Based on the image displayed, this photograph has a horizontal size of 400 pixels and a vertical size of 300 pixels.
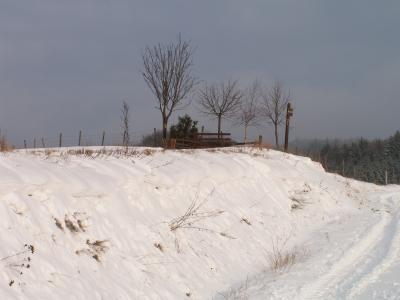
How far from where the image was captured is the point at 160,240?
682 cm

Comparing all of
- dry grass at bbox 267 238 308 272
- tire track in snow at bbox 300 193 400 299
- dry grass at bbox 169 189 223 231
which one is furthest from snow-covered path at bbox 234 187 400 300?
dry grass at bbox 169 189 223 231

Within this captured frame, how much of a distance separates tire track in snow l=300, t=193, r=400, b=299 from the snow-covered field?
0.02 m

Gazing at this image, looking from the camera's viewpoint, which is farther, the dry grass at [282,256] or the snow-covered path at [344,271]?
the dry grass at [282,256]

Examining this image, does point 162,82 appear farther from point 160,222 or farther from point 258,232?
point 160,222

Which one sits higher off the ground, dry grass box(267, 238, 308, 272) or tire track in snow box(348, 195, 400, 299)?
tire track in snow box(348, 195, 400, 299)

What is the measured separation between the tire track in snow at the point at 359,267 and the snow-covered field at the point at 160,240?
0.05ft

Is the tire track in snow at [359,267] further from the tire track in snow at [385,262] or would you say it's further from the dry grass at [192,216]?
the dry grass at [192,216]

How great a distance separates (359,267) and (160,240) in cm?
318

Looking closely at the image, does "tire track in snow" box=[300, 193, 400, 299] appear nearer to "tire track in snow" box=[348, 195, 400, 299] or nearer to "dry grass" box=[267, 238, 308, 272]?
"tire track in snow" box=[348, 195, 400, 299]

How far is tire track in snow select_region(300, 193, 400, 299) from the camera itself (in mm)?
6171

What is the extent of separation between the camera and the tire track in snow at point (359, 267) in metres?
6.17

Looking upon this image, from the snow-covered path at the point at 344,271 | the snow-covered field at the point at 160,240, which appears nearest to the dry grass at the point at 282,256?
the snow-covered field at the point at 160,240

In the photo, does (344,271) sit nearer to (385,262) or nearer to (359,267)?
(359,267)

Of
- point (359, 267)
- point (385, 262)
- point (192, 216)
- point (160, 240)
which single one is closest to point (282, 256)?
Result: point (359, 267)
